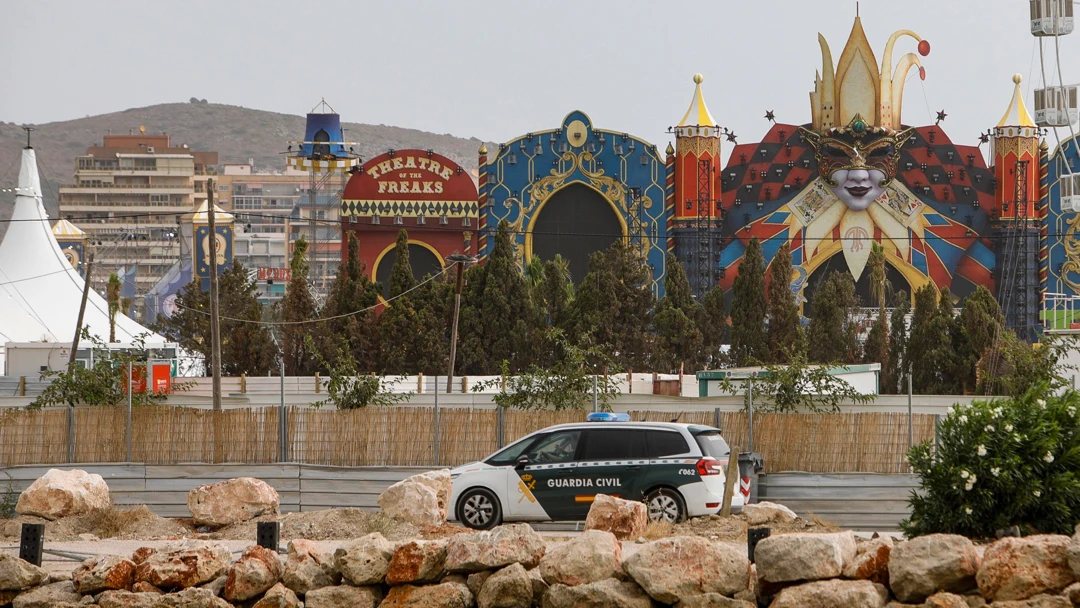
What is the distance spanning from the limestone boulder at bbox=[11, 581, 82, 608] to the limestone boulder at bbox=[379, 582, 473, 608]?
418 centimetres

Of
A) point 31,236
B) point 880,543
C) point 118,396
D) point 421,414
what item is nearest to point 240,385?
point 118,396

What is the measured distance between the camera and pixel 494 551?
17.4 metres

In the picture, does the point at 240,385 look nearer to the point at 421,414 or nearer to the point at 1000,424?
the point at 421,414

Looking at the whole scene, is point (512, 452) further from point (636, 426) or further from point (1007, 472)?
point (1007, 472)

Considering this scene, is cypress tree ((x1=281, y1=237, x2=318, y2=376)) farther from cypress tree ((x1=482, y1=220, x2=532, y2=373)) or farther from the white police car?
the white police car

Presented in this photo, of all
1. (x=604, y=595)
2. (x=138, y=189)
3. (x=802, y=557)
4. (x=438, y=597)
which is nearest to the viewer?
(x=802, y=557)

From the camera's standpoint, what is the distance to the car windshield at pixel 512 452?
20703mm

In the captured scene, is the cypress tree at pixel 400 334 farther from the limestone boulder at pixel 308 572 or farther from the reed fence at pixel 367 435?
the limestone boulder at pixel 308 572

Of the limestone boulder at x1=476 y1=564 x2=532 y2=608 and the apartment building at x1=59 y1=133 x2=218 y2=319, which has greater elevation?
the apartment building at x1=59 y1=133 x2=218 y2=319

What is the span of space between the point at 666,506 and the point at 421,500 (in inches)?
134

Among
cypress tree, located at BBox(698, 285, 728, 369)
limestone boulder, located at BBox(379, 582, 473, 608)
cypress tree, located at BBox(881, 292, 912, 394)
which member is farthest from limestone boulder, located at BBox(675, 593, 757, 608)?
cypress tree, located at BBox(698, 285, 728, 369)

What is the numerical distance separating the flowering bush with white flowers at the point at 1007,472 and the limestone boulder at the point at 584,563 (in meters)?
3.44

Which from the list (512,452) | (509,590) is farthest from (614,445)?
(509,590)

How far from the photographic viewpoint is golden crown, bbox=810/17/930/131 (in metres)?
58.6
